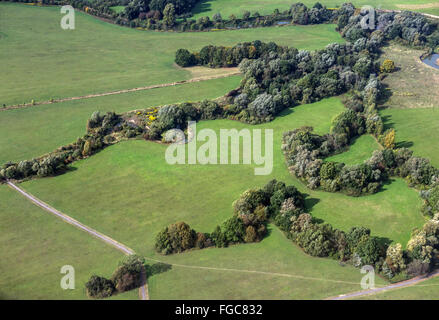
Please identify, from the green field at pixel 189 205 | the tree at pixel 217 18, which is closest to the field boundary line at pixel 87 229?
the green field at pixel 189 205

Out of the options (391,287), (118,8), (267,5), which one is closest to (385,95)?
(391,287)

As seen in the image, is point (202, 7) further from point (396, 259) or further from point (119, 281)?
point (119, 281)

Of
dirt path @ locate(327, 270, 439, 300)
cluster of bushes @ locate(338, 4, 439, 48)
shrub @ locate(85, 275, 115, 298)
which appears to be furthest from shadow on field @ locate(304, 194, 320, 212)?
cluster of bushes @ locate(338, 4, 439, 48)

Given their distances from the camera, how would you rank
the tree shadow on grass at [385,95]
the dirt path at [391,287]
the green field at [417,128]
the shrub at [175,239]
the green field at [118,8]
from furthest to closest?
the green field at [118,8], the tree shadow on grass at [385,95], the green field at [417,128], the shrub at [175,239], the dirt path at [391,287]

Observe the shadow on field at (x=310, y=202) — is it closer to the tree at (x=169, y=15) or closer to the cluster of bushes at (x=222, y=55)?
the cluster of bushes at (x=222, y=55)

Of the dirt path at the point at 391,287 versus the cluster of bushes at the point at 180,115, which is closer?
the dirt path at the point at 391,287
